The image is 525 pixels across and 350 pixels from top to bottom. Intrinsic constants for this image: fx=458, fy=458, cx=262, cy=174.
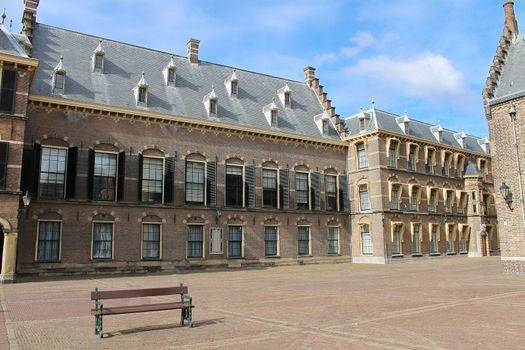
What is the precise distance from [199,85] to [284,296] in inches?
851

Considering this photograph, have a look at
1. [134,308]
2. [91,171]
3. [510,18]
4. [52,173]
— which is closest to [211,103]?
[91,171]

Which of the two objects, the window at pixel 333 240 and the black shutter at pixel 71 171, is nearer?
the black shutter at pixel 71 171

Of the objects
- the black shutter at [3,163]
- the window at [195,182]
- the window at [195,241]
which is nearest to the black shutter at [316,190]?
the window at [195,182]

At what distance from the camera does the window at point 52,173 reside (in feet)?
80.9

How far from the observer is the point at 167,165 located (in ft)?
93.0

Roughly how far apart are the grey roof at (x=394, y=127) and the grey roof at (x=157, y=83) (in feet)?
8.45

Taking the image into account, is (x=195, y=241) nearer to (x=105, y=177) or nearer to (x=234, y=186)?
(x=234, y=186)

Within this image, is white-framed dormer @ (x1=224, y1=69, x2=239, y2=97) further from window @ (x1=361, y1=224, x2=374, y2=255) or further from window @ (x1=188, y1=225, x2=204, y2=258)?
window @ (x1=361, y1=224, x2=374, y2=255)

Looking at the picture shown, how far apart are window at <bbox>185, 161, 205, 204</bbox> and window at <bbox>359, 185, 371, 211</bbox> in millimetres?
13599

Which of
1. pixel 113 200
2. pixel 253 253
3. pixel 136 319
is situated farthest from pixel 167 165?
pixel 136 319

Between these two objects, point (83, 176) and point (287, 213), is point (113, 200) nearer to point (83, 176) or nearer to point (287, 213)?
point (83, 176)

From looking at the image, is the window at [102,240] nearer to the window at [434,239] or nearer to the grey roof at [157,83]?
the grey roof at [157,83]

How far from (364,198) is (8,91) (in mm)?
25605

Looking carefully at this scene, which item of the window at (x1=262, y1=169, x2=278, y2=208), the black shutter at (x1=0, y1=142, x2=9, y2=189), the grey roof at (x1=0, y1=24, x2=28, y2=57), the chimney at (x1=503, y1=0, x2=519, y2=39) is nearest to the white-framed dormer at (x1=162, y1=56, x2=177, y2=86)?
the window at (x1=262, y1=169, x2=278, y2=208)
